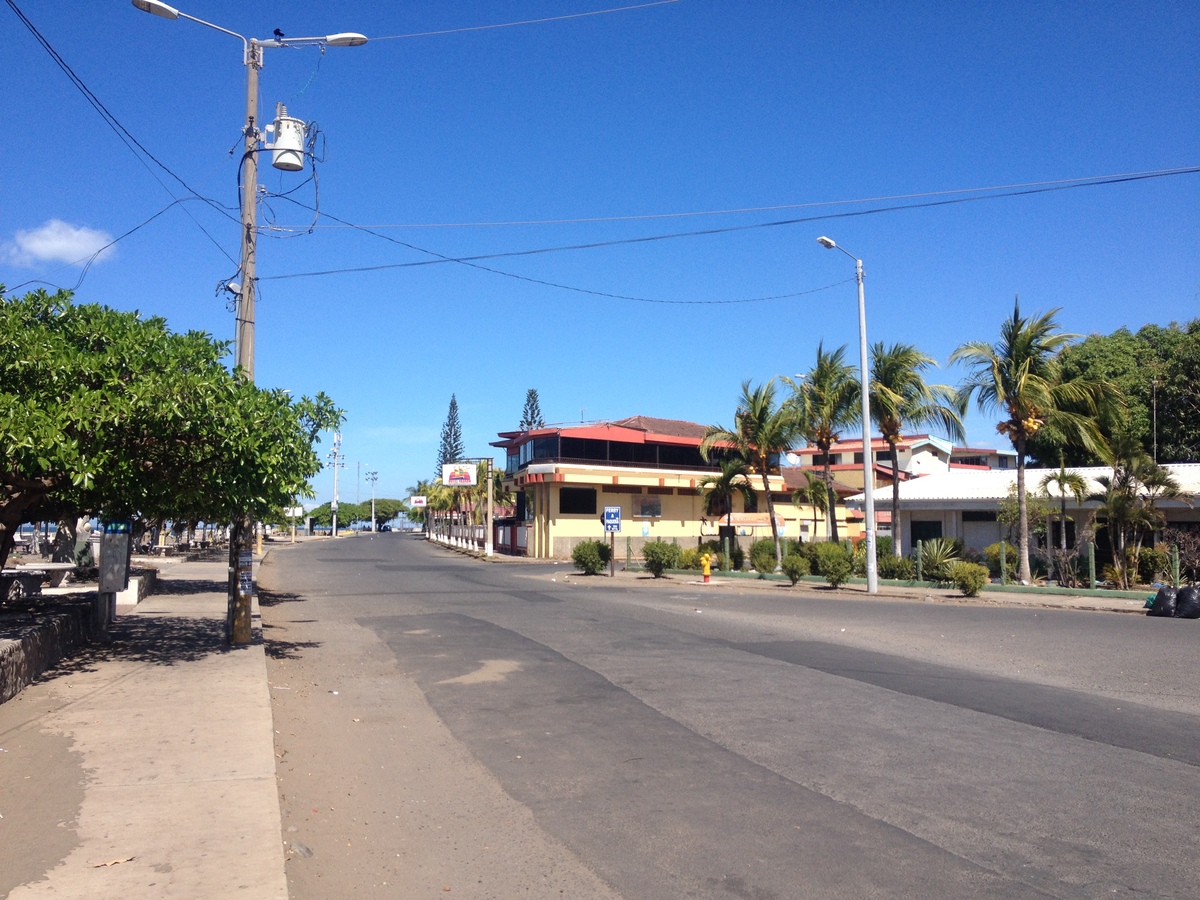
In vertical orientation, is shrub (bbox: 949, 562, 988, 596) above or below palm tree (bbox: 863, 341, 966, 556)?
below

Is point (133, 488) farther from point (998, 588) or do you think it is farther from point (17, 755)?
point (998, 588)

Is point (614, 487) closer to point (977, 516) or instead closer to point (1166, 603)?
point (977, 516)

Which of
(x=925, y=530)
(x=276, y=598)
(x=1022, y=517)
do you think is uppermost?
(x=1022, y=517)

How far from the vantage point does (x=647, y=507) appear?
185ft

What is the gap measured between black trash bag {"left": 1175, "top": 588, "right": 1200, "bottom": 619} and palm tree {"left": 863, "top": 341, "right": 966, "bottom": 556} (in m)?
9.41

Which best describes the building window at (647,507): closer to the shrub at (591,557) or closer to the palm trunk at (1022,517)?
the shrub at (591,557)

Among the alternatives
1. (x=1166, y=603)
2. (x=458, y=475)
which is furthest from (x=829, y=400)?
(x=458, y=475)

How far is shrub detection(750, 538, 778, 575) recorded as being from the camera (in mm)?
32406

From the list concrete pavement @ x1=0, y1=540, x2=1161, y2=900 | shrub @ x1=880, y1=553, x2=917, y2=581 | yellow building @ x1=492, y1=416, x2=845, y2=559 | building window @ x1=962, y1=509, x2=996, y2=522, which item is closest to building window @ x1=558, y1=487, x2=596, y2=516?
yellow building @ x1=492, y1=416, x2=845, y2=559

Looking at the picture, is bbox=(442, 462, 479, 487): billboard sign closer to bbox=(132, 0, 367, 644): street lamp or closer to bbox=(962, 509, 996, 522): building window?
bbox=(962, 509, 996, 522): building window

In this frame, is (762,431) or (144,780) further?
(762,431)

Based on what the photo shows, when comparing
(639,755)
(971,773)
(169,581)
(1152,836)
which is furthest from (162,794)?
(169,581)

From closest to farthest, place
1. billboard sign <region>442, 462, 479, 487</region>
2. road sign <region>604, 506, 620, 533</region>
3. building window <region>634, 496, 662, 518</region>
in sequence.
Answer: road sign <region>604, 506, 620, 533</region>
building window <region>634, 496, 662, 518</region>
billboard sign <region>442, 462, 479, 487</region>

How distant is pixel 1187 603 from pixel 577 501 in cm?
3671
